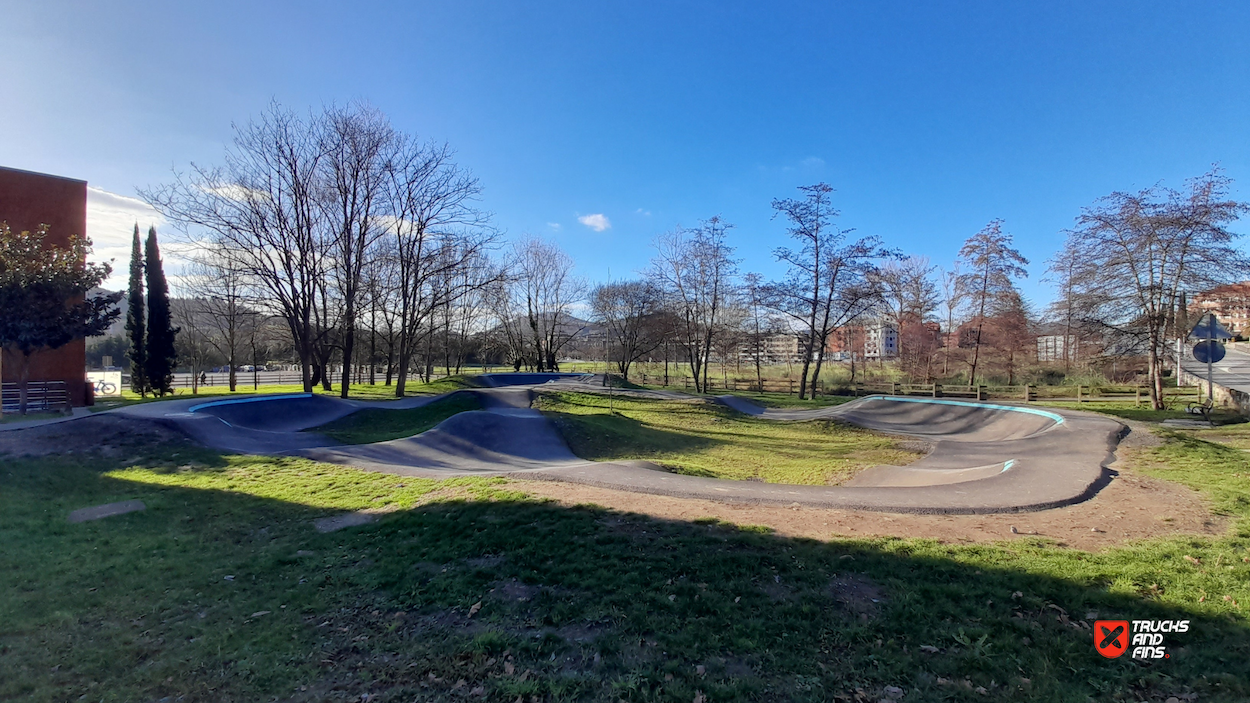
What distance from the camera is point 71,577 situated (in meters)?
4.75

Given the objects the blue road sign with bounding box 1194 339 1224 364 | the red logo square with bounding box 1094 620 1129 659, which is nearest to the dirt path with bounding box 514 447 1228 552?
the red logo square with bounding box 1094 620 1129 659

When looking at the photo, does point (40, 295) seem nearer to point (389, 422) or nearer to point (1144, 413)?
point (389, 422)

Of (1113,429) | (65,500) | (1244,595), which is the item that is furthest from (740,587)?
(1113,429)

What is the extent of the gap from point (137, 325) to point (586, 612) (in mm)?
31889

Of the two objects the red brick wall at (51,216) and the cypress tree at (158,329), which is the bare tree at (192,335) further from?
the red brick wall at (51,216)

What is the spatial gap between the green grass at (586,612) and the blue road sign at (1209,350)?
11.5m

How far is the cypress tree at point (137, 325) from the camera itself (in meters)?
24.0

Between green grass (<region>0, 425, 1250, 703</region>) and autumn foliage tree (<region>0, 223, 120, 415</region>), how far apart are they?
11.4 meters

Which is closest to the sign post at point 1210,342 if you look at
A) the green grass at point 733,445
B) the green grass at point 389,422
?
the green grass at point 733,445

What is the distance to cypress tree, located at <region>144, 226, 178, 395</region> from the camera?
23500mm

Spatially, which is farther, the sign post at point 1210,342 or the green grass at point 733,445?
the sign post at point 1210,342

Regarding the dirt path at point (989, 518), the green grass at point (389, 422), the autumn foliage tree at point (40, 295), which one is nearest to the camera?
the dirt path at point (989, 518)

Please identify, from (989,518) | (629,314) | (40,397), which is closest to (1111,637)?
(989,518)

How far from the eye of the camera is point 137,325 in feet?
80.6
